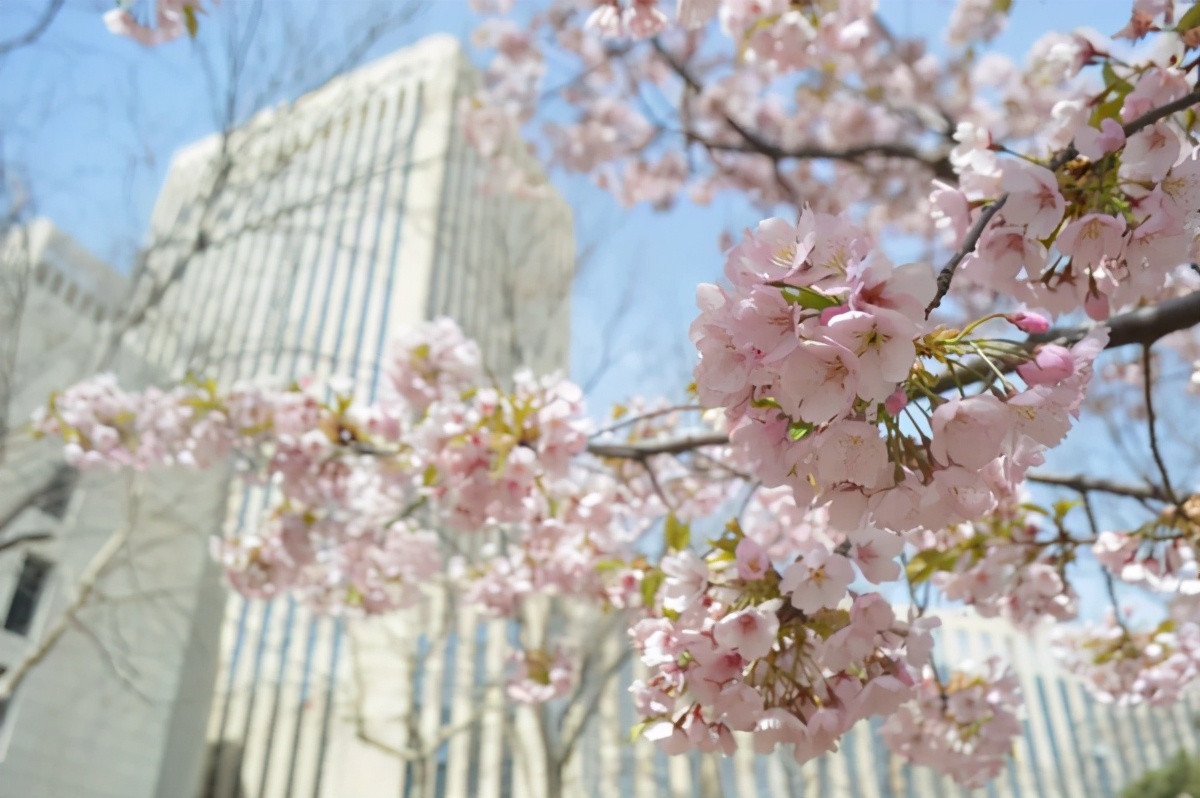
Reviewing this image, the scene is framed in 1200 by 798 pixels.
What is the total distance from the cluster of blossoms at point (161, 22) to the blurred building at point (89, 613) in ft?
15.9

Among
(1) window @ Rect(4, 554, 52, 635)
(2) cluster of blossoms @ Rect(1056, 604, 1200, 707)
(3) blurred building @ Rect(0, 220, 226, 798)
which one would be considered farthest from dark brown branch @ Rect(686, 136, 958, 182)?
(1) window @ Rect(4, 554, 52, 635)

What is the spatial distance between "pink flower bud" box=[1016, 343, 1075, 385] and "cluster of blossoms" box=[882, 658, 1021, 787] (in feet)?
3.80

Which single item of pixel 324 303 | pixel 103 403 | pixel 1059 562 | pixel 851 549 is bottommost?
pixel 851 549

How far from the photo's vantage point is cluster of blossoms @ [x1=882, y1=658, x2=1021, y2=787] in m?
1.59

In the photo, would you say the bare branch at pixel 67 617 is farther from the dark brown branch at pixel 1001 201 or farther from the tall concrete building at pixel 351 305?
the dark brown branch at pixel 1001 201

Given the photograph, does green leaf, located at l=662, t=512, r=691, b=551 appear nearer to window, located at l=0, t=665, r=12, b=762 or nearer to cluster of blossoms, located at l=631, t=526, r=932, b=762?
cluster of blossoms, located at l=631, t=526, r=932, b=762

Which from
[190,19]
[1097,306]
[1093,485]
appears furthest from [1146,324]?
[190,19]

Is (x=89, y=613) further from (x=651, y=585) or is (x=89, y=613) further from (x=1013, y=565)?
(x=1013, y=565)

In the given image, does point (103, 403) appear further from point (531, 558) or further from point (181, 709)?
point (181, 709)

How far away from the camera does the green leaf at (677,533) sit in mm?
1210

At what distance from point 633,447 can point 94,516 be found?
9454 millimetres

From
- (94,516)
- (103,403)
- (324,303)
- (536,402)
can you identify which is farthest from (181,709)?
(536,402)

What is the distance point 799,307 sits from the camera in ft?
1.92

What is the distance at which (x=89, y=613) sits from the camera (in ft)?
24.0
